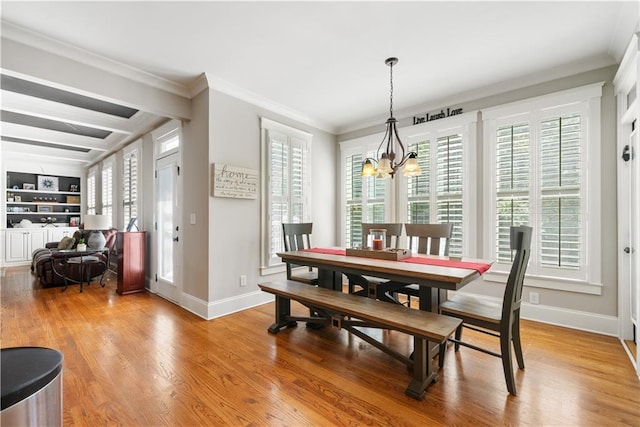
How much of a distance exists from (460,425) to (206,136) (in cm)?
346

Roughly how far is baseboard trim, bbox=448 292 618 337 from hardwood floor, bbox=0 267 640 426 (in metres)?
0.11

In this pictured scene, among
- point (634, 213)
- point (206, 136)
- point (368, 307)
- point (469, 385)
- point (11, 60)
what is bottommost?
point (469, 385)

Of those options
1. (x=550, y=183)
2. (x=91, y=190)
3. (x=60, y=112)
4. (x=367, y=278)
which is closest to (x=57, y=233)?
(x=91, y=190)

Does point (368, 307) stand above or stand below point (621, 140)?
below

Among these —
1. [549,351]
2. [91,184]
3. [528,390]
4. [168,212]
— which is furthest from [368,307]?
[91,184]

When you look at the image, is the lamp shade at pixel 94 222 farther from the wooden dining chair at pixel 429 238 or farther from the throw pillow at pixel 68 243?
the wooden dining chair at pixel 429 238

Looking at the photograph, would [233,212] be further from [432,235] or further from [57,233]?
[57,233]

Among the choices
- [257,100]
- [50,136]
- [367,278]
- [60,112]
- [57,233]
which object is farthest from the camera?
[57,233]

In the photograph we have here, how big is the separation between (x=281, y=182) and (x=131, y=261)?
2634 millimetres

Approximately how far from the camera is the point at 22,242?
6.76m

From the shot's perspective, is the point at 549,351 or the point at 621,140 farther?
the point at 621,140

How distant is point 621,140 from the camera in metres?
2.71

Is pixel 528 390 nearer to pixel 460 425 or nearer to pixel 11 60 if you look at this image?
pixel 460 425

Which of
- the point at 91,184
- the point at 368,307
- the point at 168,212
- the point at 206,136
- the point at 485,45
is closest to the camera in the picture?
the point at 368,307
